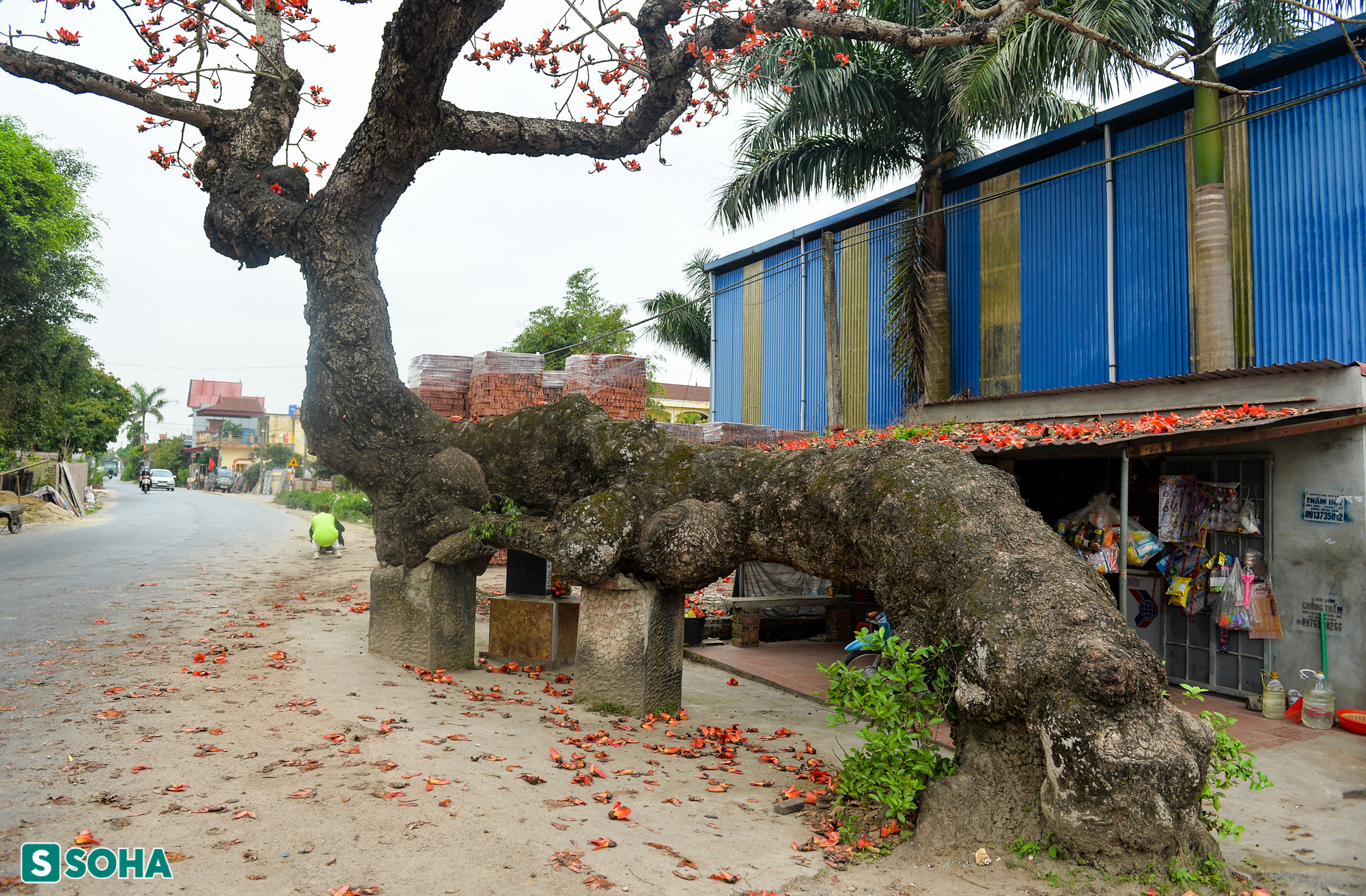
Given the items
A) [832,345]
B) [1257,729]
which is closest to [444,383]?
[832,345]

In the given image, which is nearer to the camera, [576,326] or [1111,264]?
[1111,264]

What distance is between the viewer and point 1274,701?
7.43m

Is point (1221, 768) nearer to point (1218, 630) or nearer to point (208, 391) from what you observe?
point (1218, 630)

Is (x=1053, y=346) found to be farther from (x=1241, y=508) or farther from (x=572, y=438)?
(x=572, y=438)

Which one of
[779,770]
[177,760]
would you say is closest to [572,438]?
[779,770]

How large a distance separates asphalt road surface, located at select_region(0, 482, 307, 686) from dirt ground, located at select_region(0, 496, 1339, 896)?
5.14ft

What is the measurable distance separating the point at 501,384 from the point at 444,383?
0.79m

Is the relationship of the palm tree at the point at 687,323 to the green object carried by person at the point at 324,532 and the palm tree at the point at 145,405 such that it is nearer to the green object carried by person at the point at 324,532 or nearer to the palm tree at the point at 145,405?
the green object carried by person at the point at 324,532

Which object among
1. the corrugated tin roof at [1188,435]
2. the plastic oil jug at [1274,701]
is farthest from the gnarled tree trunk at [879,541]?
the plastic oil jug at [1274,701]

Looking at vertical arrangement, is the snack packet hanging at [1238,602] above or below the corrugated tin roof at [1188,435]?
below

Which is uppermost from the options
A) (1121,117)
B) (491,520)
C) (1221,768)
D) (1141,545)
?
(1121,117)

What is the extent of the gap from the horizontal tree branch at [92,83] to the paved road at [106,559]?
4779 mm

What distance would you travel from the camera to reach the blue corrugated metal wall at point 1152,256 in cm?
1031

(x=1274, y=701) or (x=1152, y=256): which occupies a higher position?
(x=1152, y=256)
